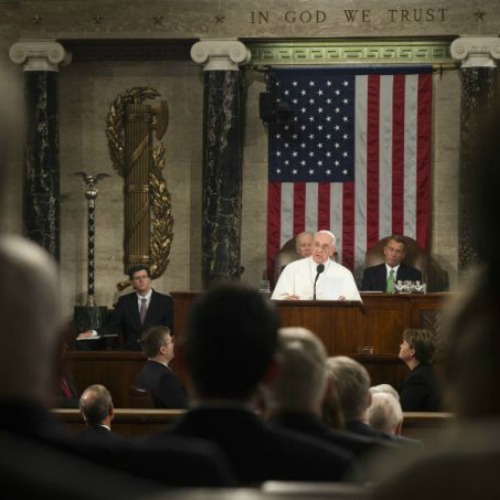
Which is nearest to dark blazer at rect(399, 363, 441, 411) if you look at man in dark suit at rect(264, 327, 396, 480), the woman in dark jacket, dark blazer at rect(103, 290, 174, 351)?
Answer: the woman in dark jacket

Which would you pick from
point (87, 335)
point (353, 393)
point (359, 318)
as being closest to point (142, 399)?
point (359, 318)

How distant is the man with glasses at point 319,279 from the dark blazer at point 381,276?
115cm

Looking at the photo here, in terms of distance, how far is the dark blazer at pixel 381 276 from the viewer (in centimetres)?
1469

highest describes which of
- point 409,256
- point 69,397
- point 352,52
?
point 352,52

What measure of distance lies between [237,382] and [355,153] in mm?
14486

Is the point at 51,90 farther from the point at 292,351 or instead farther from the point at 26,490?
the point at 26,490

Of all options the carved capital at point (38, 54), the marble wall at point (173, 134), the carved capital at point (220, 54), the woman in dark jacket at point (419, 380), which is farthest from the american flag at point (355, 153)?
the woman in dark jacket at point (419, 380)

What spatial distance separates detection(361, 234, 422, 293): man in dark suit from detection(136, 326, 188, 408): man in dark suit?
5.38 m

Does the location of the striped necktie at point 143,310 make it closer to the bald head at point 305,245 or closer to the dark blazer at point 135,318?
the dark blazer at point 135,318

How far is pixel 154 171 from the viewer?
1675 centimetres

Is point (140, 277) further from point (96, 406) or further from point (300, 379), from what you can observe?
point (300, 379)

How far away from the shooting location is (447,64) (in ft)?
53.1

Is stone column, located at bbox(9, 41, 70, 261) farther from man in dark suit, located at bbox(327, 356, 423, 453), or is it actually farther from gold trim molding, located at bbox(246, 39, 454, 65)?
man in dark suit, located at bbox(327, 356, 423, 453)

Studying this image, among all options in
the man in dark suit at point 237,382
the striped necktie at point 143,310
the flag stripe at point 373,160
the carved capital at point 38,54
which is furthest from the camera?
the carved capital at point 38,54
